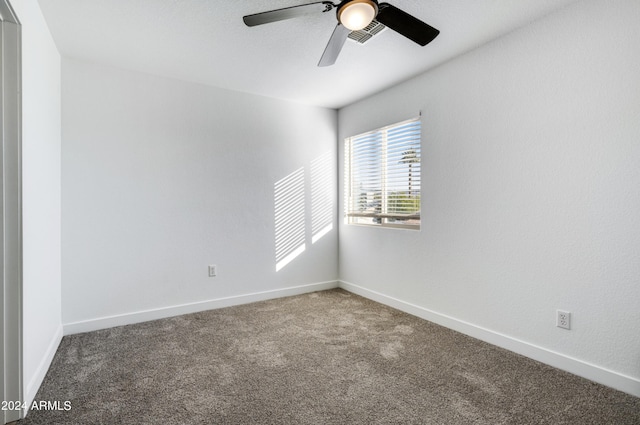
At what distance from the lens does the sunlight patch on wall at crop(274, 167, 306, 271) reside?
3.85m

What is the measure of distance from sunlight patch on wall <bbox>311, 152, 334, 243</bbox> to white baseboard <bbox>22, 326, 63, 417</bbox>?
8.38 ft

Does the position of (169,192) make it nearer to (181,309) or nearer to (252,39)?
(181,309)

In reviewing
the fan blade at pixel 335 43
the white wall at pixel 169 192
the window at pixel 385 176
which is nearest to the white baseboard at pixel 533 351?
the window at pixel 385 176

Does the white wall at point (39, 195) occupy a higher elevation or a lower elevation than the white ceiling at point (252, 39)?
lower

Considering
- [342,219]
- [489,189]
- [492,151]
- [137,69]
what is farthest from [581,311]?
[137,69]

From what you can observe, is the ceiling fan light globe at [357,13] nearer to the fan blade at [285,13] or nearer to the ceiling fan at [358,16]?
the ceiling fan at [358,16]

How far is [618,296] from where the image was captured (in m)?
1.93

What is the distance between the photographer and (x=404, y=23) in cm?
191

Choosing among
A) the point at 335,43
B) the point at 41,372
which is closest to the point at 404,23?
the point at 335,43

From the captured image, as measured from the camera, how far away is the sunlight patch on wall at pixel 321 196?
13.5ft

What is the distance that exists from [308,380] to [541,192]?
1.97 metres

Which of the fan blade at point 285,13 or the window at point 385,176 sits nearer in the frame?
the fan blade at point 285,13

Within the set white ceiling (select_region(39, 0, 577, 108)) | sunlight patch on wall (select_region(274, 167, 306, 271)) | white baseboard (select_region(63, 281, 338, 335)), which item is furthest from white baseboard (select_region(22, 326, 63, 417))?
white ceiling (select_region(39, 0, 577, 108))

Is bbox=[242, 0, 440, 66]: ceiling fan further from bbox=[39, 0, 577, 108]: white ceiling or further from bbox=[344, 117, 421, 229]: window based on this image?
bbox=[344, 117, 421, 229]: window
